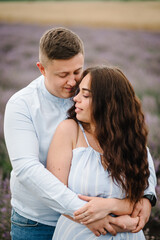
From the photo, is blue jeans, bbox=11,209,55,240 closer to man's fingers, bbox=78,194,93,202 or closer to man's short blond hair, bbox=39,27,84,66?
man's fingers, bbox=78,194,93,202

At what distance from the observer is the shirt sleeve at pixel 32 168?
156 centimetres

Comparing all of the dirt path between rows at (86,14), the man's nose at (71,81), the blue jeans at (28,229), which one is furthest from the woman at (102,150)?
the dirt path between rows at (86,14)

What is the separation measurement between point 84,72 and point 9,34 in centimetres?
566

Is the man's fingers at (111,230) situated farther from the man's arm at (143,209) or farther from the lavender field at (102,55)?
the lavender field at (102,55)

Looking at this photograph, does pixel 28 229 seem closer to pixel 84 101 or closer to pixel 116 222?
pixel 116 222

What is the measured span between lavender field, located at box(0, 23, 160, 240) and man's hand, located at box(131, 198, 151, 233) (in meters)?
3.20

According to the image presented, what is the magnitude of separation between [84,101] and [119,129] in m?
0.30

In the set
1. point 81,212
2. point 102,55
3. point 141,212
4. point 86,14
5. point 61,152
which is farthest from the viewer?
point 102,55

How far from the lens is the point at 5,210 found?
2.84 m

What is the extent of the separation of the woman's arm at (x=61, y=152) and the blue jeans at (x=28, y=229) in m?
0.49

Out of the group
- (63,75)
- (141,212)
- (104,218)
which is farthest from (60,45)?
(141,212)

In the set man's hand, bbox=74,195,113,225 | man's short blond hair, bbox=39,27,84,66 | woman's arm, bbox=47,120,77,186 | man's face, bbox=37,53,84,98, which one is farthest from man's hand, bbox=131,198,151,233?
man's short blond hair, bbox=39,27,84,66

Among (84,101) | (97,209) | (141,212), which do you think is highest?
(84,101)

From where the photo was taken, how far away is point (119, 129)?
5.74 ft
